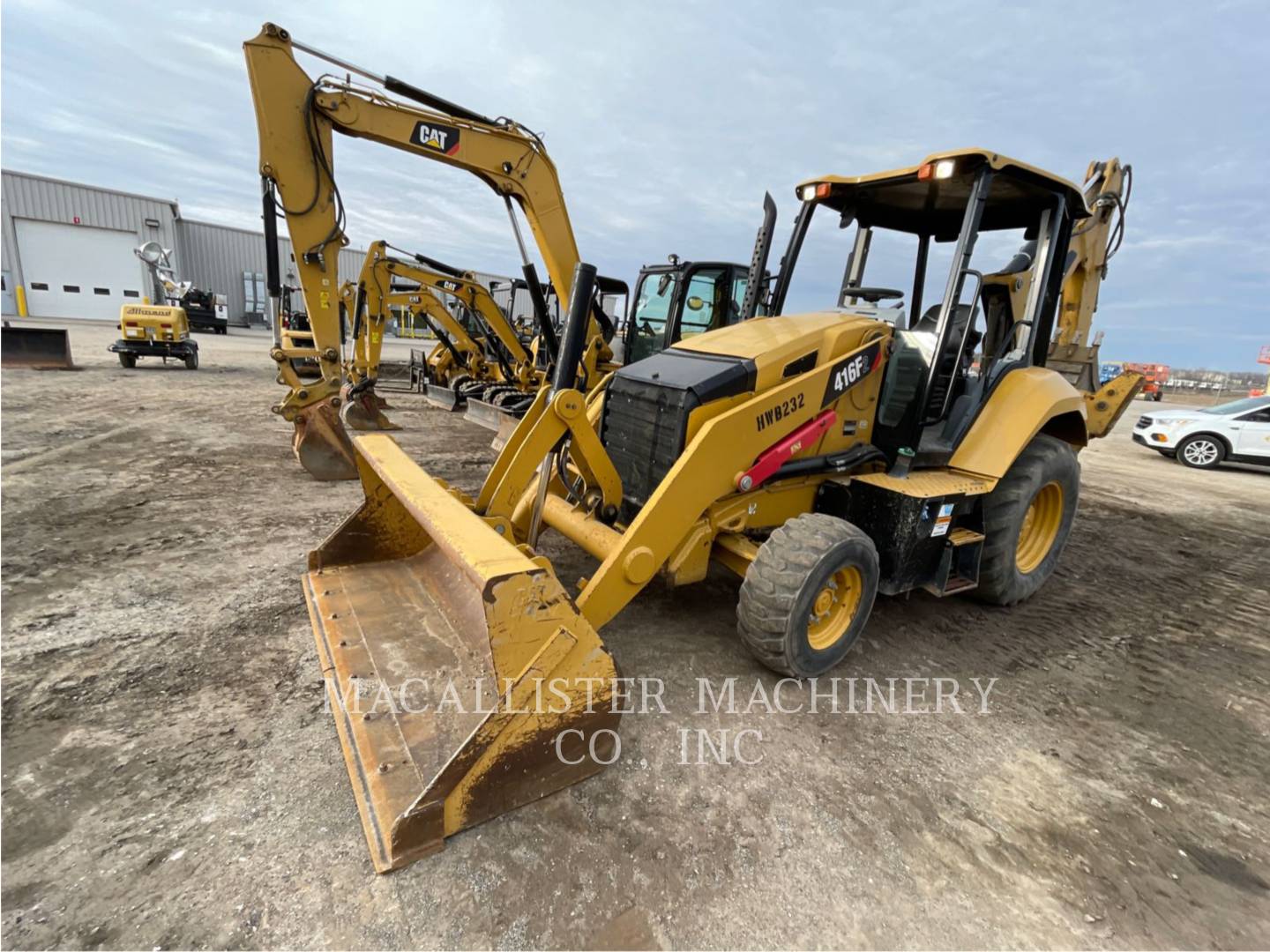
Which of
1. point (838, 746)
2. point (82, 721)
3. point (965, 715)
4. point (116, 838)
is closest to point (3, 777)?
point (82, 721)

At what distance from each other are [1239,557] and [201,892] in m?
8.13

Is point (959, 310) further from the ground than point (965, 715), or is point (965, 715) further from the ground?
point (959, 310)

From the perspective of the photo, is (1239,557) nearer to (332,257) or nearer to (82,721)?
(82,721)

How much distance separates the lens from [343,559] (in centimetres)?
354

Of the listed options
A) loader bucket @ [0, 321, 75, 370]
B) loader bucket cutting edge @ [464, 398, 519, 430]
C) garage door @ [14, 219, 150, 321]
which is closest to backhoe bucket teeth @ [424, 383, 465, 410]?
loader bucket cutting edge @ [464, 398, 519, 430]

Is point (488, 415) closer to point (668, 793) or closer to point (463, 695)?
point (463, 695)

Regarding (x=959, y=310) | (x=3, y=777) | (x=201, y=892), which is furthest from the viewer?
(x=959, y=310)

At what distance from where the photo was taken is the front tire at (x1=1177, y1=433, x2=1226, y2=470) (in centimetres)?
1159

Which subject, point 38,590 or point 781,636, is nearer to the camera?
point 781,636

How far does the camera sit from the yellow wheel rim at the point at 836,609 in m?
3.14

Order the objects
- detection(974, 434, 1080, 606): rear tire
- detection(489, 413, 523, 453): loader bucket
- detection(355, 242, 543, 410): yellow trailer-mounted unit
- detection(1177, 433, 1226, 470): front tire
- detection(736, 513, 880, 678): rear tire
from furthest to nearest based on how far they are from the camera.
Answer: detection(1177, 433, 1226, 470): front tire
detection(355, 242, 543, 410): yellow trailer-mounted unit
detection(489, 413, 523, 453): loader bucket
detection(974, 434, 1080, 606): rear tire
detection(736, 513, 880, 678): rear tire

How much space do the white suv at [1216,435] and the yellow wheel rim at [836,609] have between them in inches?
504

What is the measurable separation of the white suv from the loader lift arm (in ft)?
41.2

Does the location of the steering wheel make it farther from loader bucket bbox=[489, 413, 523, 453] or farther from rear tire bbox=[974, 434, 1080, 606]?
loader bucket bbox=[489, 413, 523, 453]
